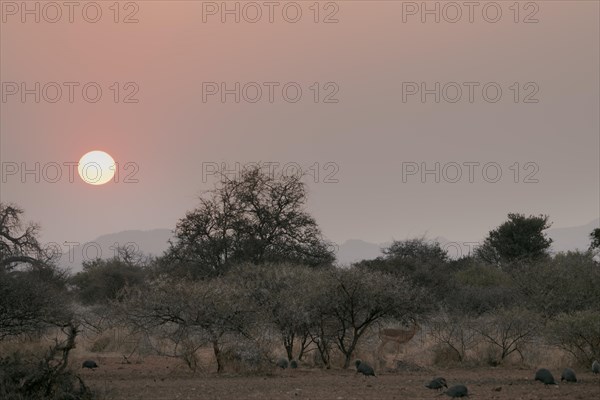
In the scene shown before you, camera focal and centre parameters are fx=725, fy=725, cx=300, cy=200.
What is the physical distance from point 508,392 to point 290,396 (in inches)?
177

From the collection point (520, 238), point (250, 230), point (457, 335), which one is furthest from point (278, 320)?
point (520, 238)

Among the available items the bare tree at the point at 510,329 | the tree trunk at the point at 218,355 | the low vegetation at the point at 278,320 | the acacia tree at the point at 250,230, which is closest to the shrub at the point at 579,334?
the low vegetation at the point at 278,320

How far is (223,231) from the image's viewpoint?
3538 centimetres

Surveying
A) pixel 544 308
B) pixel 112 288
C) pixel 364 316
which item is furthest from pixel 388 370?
pixel 112 288

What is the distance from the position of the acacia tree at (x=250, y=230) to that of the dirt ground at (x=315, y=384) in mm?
14396

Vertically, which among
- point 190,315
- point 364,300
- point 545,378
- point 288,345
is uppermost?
point 364,300

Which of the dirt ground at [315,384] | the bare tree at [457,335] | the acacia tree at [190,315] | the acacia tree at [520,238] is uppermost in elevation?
the acacia tree at [520,238]

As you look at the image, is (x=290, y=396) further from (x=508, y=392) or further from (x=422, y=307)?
(x=422, y=307)

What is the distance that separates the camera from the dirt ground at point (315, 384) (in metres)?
14.1

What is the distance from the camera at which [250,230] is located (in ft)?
116

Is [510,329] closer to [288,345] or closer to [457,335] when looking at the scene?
[457,335]

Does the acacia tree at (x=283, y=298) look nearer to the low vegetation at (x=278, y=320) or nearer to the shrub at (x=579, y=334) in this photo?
the low vegetation at (x=278, y=320)

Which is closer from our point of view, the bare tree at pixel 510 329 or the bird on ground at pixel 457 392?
the bird on ground at pixel 457 392

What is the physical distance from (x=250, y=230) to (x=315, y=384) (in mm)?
19625
